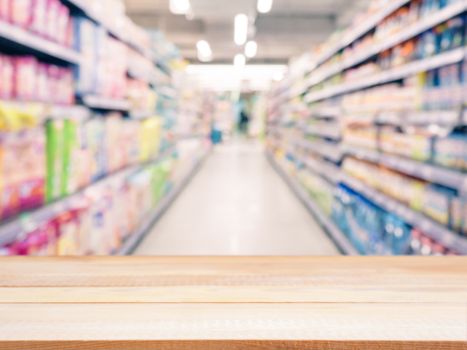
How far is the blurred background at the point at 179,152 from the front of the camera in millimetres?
2299

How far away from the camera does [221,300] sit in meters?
1.05

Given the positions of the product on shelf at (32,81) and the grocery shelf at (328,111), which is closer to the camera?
the product on shelf at (32,81)

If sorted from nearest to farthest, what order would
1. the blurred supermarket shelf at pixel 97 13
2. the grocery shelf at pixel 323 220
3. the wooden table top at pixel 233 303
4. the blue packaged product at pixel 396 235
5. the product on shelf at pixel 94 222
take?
the wooden table top at pixel 233 303 < the product on shelf at pixel 94 222 < the blurred supermarket shelf at pixel 97 13 < the blue packaged product at pixel 396 235 < the grocery shelf at pixel 323 220

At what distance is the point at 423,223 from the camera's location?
2.81 metres

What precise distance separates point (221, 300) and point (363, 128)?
12.2 feet

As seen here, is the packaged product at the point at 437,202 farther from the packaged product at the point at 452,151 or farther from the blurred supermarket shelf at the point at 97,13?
the blurred supermarket shelf at the point at 97,13

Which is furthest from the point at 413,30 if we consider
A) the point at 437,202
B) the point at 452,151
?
the point at 437,202

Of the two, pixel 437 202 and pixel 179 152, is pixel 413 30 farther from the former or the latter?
pixel 179 152

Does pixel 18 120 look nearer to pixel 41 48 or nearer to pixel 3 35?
pixel 3 35

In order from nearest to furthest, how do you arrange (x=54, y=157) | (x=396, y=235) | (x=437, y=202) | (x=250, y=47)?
(x=54, y=157), (x=437, y=202), (x=396, y=235), (x=250, y=47)

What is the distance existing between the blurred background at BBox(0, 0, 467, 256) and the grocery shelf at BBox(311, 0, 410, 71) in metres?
0.02

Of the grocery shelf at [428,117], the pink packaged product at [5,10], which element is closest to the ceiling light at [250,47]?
the grocery shelf at [428,117]

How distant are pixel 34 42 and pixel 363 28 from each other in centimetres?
278

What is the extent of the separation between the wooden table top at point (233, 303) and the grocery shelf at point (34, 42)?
1.02 meters
